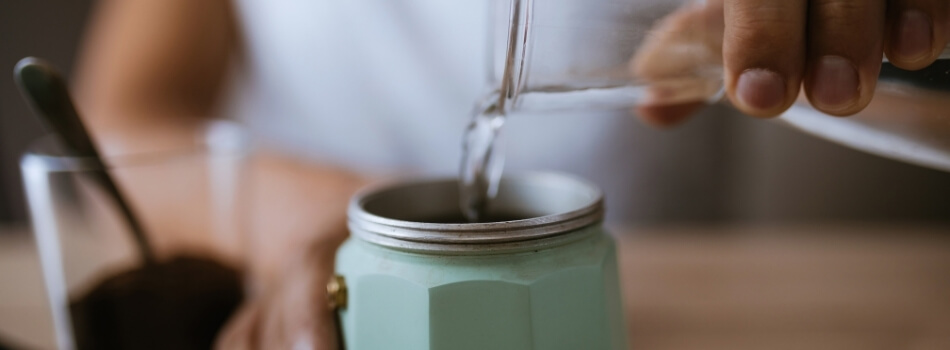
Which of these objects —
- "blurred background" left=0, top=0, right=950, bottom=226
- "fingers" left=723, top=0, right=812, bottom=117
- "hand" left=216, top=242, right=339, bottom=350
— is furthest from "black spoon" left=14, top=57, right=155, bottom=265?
"blurred background" left=0, top=0, right=950, bottom=226

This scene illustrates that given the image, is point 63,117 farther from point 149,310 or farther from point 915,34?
point 915,34

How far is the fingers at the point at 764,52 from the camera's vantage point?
0.34 m

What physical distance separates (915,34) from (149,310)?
1.82 feet

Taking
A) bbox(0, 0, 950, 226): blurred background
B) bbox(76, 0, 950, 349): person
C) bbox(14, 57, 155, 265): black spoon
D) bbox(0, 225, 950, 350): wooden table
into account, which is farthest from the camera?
bbox(0, 0, 950, 226): blurred background

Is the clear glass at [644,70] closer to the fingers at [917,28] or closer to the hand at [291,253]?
the fingers at [917,28]

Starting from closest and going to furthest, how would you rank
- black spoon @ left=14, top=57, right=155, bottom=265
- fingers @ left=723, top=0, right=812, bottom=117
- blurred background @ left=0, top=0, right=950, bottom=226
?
1. fingers @ left=723, top=0, right=812, bottom=117
2. black spoon @ left=14, top=57, right=155, bottom=265
3. blurred background @ left=0, top=0, right=950, bottom=226

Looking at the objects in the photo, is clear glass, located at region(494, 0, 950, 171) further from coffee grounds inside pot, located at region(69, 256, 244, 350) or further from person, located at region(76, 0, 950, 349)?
person, located at region(76, 0, 950, 349)

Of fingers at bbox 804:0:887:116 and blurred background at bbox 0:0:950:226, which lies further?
blurred background at bbox 0:0:950:226

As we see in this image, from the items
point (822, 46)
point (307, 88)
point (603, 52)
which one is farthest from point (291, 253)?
point (307, 88)

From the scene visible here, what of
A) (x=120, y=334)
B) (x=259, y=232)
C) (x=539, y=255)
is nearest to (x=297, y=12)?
(x=259, y=232)

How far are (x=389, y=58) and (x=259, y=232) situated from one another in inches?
17.4

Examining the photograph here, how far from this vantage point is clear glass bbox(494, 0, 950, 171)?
41cm

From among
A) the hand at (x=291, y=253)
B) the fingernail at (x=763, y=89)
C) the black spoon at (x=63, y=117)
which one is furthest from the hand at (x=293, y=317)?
the fingernail at (x=763, y=89)

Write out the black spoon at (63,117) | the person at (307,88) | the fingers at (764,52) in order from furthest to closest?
the person at (307,88) < the black spoon at (63,117) < the fingers at (764,52)
